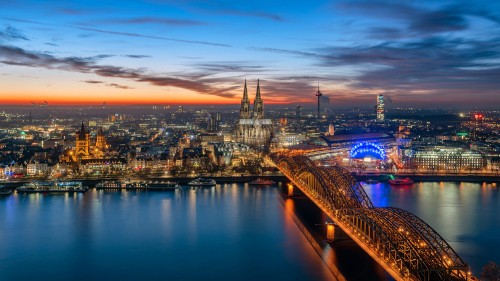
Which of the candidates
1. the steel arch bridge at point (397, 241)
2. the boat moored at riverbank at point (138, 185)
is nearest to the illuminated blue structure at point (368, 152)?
the boat moored at riverbank at point (138, 185)

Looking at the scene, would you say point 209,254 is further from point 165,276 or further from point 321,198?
point 321,198

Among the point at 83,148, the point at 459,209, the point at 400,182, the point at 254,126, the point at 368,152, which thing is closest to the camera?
the point at 459,209

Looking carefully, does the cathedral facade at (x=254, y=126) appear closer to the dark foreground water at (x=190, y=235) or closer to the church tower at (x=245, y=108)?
the church tower at (x=245, y=108)

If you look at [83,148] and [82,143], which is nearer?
[83,148]

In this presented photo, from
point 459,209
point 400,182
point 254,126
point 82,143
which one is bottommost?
point 459,209

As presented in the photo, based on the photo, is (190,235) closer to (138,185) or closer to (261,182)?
(138,185)

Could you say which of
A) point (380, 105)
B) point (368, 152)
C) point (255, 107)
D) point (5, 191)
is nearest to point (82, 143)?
point (5, 191)
